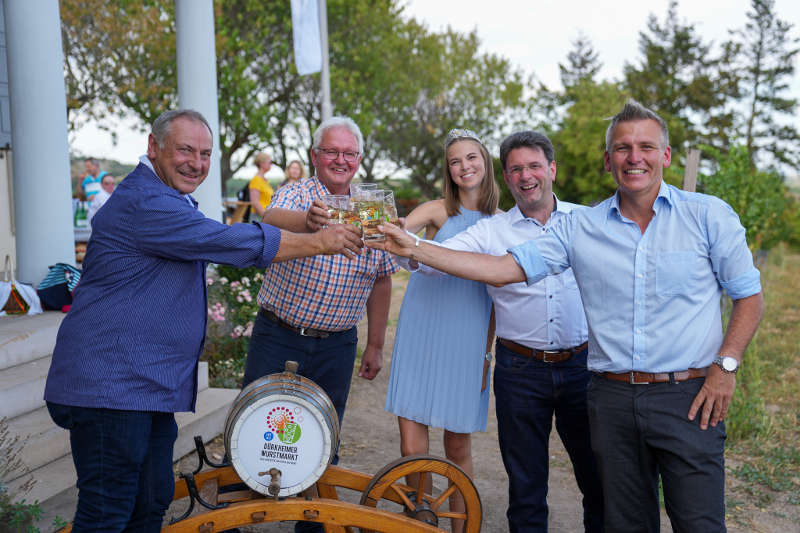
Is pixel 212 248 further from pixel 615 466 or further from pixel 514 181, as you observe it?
pixel 615 466

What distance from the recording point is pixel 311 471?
9.84 ft

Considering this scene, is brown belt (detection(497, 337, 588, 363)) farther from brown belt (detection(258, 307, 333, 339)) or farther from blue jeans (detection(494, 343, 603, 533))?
brown belt (detection(258, 307, 333, 339))

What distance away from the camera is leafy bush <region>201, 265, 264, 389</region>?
6504 millimetres

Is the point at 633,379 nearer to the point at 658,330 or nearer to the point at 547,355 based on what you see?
the point at 658,330

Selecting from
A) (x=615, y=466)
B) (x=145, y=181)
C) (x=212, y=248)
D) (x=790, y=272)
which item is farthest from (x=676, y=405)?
A: (x=790, y=272)

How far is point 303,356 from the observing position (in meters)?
3.61

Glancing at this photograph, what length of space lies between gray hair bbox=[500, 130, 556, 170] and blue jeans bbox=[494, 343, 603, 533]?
38.1 inches

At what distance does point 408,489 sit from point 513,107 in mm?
34759

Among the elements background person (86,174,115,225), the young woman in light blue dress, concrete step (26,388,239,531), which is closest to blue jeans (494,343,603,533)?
the young woman in light blue dress

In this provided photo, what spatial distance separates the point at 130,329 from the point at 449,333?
1618mm

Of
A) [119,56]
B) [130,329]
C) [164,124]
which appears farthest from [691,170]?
[119,56]

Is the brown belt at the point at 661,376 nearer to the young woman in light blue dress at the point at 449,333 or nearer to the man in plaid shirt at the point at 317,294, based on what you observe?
the young woman in light blue dress at the point at 449,333

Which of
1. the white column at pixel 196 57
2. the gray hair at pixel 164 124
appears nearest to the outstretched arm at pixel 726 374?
the gray hair at pixel 164 124

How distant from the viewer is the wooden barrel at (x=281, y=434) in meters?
2.93
